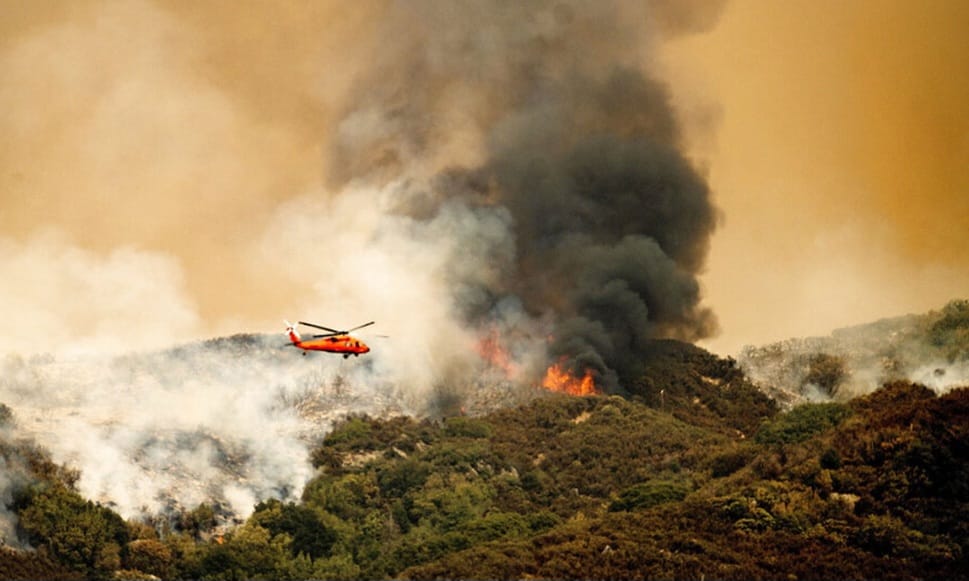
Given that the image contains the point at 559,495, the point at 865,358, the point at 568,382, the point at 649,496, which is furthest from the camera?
the point at 568,382

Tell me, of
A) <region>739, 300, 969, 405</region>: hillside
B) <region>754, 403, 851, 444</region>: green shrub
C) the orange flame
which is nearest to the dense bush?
<region>754, 403, 851, 444</region>: green shrub

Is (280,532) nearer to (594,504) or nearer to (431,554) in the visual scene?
(431,554)

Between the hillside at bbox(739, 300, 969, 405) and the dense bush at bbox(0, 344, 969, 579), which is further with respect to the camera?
the hillside at bbox(739, 300, 969, 405)

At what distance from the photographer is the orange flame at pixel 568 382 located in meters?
100

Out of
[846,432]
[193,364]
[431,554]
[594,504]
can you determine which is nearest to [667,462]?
[594,504]

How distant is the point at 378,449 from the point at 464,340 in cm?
2089

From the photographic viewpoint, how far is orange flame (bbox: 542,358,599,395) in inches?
3939

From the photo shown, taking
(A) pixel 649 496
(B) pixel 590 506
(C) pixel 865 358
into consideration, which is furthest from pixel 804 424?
(C) pixel 865 358

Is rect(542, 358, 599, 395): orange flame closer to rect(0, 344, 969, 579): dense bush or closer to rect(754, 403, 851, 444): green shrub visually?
rect(0, 344, 969, 579): dense bush

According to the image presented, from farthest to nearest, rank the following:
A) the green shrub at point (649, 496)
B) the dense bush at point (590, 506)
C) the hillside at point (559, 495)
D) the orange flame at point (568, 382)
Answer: the orange flame at point (568, 382) → the green shrub at point (649, 496) → the hillside at point (559, 495) → the dense bush at point (590, 506)

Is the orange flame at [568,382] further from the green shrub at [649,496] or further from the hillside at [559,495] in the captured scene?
the green shrub at [649,496]

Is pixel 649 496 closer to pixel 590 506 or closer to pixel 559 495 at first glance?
pixel 590 506

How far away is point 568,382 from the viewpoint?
330 feet

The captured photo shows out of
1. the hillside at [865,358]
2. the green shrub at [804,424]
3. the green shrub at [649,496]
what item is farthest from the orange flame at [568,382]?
the green shrub at [649,496]
